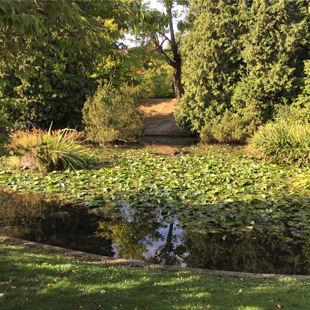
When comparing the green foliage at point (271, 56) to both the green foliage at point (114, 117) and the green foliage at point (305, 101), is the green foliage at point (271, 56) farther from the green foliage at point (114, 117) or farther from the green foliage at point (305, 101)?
the green foliage at point (114, 117)

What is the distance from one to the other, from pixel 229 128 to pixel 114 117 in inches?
263

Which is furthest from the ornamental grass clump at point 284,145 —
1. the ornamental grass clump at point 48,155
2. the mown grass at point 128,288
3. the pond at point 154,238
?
the mown grass at point 128,288

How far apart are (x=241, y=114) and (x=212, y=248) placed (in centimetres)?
1489

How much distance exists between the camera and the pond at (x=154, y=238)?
16.9 ft

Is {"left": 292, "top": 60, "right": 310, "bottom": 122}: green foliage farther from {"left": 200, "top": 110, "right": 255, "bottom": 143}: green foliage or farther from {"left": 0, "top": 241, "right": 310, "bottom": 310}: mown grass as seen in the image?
{"left": 0, "top": 241, "right": 310, "bottom": 310}: mown grass

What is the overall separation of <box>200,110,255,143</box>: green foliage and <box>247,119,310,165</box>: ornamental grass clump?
5307 millimetres

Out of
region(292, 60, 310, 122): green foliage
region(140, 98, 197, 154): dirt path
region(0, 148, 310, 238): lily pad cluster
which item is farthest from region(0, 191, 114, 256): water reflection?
region(140, 98, 197, 154): dirt path

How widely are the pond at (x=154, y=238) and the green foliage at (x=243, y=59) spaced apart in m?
12.5

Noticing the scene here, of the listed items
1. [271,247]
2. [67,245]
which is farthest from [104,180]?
[271,247]

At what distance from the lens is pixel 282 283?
3961 mm

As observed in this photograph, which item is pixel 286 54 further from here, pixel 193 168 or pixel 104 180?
pixel 104 180

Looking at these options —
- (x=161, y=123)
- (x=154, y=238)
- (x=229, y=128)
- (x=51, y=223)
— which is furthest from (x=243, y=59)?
(x=51, y=223)

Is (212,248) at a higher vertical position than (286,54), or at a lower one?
lower

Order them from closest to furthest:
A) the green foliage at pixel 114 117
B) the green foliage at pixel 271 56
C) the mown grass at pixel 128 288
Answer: the mown grass at pixel 128 288, the green foliage at pixel 271 56, the green foliage at pixel 114 117
